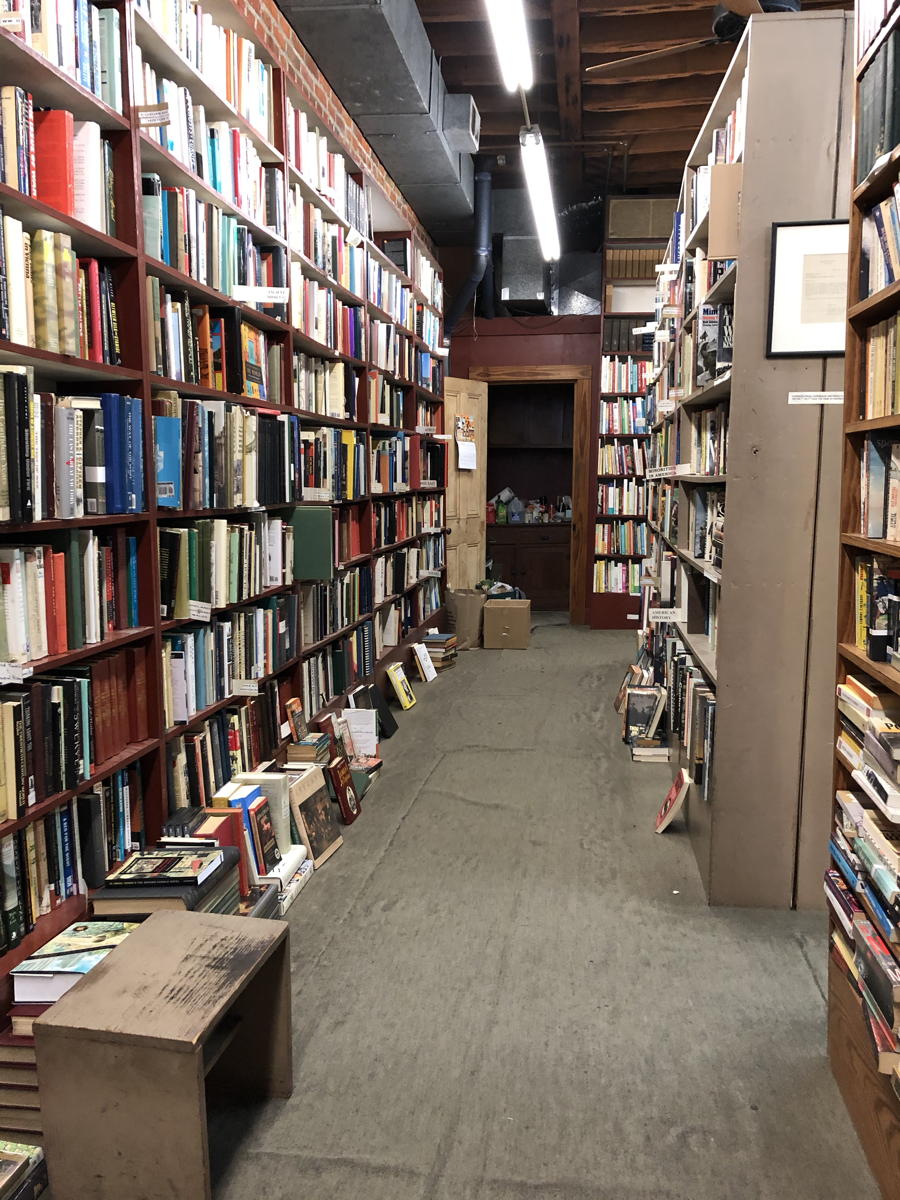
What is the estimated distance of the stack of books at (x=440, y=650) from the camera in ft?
21.1

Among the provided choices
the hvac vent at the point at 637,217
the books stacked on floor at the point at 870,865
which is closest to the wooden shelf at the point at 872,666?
the books stacked on floor at the point at 870,865

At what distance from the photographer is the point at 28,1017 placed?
6.00ft

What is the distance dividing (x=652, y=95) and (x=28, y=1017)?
6.24m

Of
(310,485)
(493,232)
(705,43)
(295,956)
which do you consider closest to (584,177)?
(493,232)

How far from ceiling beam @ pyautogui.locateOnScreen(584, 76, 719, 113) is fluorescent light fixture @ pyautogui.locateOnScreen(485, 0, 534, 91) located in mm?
2283

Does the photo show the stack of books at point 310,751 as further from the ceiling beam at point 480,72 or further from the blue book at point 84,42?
the ceiling beam at point 480,72

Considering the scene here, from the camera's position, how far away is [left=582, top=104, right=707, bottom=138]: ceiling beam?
20.6ft

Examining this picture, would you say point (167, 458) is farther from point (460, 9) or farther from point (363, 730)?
point (460, 9)

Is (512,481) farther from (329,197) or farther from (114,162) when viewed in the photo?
(114,162)

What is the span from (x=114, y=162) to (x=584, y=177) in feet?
20.8

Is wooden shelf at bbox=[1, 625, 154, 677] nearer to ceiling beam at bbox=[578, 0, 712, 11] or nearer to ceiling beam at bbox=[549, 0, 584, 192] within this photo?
ceiling beam at bbox=[549, 0, 584, 192]

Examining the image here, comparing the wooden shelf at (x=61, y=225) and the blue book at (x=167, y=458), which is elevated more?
the wooden shelf at (x=61, y=225)

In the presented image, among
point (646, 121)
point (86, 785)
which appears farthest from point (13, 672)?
point (646, 121)

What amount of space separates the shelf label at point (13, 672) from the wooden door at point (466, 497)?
564cm
